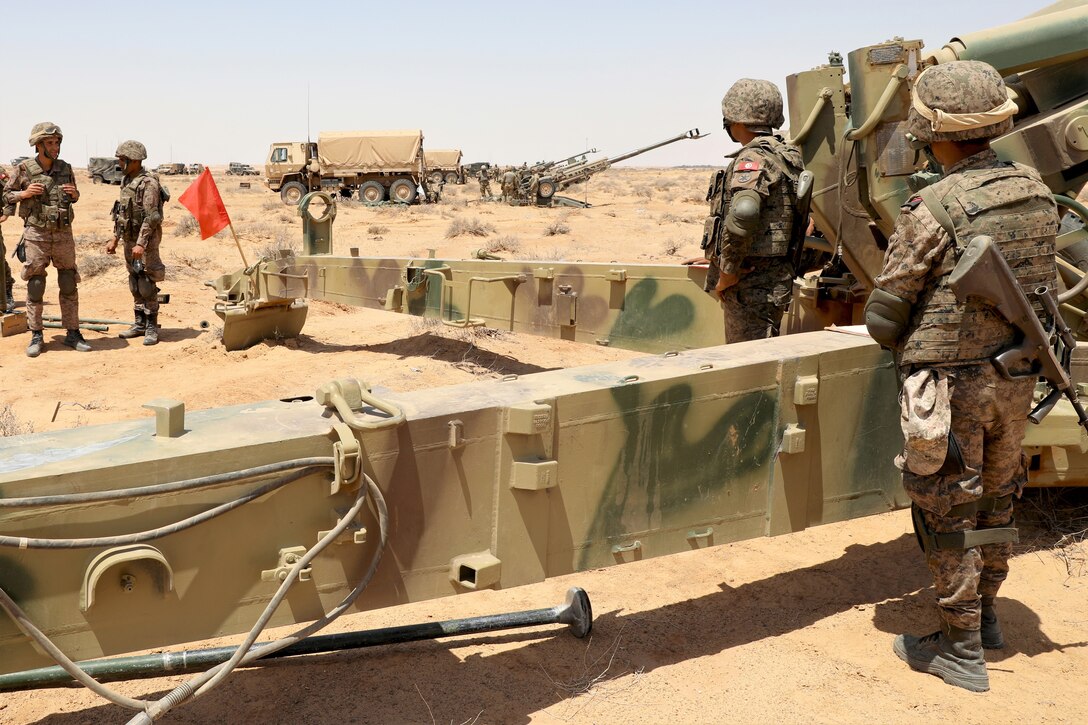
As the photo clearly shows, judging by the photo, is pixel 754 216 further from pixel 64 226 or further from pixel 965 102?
pixel 64 226

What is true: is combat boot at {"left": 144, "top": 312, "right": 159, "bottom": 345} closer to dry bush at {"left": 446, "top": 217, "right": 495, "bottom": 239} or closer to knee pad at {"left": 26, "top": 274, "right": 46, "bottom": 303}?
knee pad at {"left": 26, "top": 274, "right": 46, "bottom": 303}

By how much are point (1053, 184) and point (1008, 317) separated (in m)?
1.75

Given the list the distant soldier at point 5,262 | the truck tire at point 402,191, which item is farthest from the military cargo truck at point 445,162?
the distant soldier at point 5,262

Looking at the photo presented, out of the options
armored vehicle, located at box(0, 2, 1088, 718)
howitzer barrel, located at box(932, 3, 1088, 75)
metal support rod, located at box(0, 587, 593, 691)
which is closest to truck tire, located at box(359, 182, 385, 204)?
armored vehicle, located at box(0, 2, 1088, 718)

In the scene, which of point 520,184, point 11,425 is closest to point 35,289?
point 11,425

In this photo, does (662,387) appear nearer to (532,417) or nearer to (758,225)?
(532,417)

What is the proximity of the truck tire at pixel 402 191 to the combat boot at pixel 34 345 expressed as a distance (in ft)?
75.0

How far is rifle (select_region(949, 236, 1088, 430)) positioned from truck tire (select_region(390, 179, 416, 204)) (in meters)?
28.9

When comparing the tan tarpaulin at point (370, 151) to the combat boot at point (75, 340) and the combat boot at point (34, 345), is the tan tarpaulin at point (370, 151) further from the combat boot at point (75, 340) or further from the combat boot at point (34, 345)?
the combat boot at point (34, 345)

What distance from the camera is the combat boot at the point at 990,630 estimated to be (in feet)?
11.5

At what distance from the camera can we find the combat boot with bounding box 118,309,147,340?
9.44 metres

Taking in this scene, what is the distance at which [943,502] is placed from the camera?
3.13 meters

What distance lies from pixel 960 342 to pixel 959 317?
0.25 ft

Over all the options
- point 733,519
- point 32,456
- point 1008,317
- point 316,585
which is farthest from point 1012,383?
point 32,456
